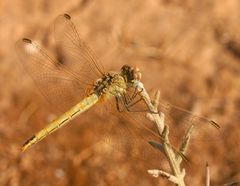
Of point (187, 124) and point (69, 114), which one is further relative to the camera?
point (69, 114)

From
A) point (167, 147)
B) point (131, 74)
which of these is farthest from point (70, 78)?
point (167, 147)

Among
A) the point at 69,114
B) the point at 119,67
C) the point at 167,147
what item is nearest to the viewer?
the point at 167,147

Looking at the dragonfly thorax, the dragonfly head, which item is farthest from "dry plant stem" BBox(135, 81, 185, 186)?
the dragonfly thorax

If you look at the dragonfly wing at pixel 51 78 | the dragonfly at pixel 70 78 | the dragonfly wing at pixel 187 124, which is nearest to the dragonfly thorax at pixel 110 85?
the dragonfly at pixel 70 78

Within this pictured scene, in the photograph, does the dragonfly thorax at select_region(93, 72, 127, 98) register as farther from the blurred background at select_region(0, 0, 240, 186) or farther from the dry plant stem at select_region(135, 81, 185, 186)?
the blurred background at select_region(0, 0, 240, 186)

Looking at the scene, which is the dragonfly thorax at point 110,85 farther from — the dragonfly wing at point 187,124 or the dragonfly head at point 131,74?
the dragonfly wing at point 187,124

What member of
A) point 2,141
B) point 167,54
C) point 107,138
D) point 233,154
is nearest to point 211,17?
point 167,54

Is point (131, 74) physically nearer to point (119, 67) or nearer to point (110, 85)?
point (110, 85)
